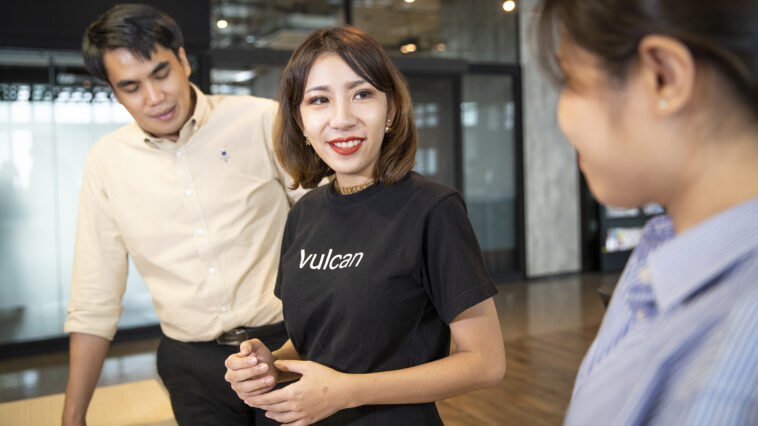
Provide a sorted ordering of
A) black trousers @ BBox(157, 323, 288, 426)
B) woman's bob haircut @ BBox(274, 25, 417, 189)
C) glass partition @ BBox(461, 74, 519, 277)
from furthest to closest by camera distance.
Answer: glass partition @ BBox(461, 74, 519, 277) → black trousers @ BBox(157, 323, 288, 426) → woman's bob haircut @ BBox(274, 25, 417, 189)

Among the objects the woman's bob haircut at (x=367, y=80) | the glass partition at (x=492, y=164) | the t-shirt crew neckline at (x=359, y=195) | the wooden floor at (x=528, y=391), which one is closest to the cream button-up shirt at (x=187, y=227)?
the woman's bob haircut at (x=367, y=80)

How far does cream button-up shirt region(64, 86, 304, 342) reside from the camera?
178 cm

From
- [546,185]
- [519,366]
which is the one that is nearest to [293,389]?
[519,366]

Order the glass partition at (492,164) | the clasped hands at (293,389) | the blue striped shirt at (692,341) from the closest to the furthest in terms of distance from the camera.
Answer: the blue striped shirt at (692,341), the clasped hands at (293,389), the glass partition at (492,164)

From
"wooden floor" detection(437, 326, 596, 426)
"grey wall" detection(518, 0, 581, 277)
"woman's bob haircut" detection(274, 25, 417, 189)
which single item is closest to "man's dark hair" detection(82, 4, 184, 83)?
"woman's bob haircut" detection(274, 25, 417, 189)

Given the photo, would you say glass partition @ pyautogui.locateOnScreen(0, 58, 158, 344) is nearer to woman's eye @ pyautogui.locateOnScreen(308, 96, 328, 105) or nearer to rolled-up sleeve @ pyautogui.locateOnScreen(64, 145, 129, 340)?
rolled-up sleeve @ pyautogui.locateOnScreen(64, 145, 129, 340)

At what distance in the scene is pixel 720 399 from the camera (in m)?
0.49

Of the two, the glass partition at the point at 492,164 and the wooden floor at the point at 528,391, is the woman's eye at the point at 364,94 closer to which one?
the wooden floor at the point at 528,391

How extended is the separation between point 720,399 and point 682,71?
11.3 inches

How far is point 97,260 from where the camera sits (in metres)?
1.84

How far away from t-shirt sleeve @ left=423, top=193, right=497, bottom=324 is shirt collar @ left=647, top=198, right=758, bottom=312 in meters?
0.53

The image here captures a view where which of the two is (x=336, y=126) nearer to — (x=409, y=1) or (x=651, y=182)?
(x=651, y=182)

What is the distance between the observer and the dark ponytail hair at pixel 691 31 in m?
0.54

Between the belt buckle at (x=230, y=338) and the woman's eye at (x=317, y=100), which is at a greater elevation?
the woman's eye at (x=317, y=100)
